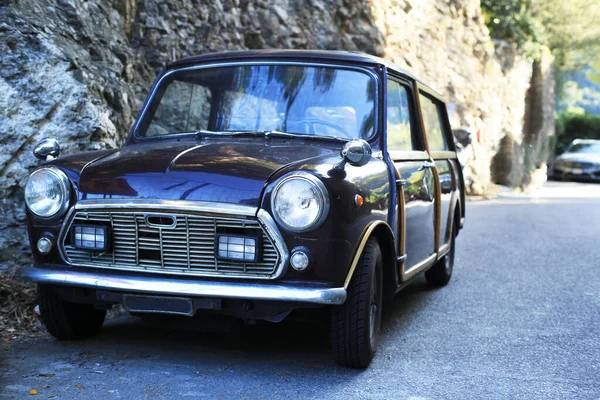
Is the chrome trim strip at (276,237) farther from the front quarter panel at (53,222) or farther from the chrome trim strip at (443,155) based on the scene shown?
the chrome trim strip at (443,155)

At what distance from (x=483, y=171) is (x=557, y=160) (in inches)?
371

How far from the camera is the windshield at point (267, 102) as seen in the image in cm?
496

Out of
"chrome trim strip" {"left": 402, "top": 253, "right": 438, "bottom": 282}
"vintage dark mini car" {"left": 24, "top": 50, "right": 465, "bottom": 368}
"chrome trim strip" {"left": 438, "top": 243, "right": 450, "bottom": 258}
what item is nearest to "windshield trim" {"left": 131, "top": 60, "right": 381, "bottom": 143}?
"vintage dark mini car" {"left": 24, "top": 50, "right": 465, "bottom": 368}

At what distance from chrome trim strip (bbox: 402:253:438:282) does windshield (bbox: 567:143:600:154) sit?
23.2 m

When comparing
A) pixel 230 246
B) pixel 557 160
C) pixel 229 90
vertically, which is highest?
pixel 229 90

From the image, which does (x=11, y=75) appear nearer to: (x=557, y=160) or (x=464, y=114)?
(x=464, y=114)

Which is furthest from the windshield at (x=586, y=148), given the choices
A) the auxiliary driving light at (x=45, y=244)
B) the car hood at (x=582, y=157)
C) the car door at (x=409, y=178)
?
the auxiliary driving light at (x=45, y=244)

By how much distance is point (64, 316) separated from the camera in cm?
454

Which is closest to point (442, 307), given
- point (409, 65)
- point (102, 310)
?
point (102, 310)

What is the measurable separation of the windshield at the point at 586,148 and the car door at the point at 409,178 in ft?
76.5

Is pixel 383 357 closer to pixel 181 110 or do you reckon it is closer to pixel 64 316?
pixel 64 316

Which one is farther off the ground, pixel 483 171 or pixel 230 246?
pixel 230 246

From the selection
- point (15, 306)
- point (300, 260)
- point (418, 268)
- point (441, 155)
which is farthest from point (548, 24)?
point (300, 260)

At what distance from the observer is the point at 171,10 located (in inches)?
381
